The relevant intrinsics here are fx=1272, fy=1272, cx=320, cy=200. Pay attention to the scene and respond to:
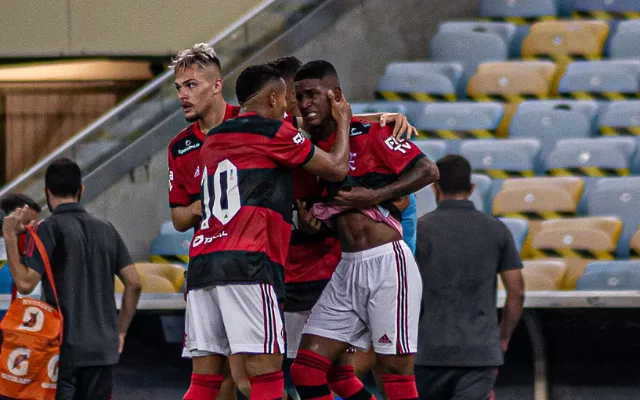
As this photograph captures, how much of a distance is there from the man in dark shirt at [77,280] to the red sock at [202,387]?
4.51 ft

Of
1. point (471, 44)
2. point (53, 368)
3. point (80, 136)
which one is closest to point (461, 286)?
point (53, 368)

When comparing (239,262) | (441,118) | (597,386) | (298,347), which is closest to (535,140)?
(441,118)

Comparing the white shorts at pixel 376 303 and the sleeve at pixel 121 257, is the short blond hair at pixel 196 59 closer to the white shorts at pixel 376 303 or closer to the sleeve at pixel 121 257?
the white shorts at pixel 376 303

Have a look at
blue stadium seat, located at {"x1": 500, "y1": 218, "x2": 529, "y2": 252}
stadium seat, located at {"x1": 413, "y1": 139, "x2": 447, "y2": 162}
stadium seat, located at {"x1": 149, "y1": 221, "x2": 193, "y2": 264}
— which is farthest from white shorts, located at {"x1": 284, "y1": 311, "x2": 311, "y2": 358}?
stadium seat, located at {"x1": 413, "y1": 139, "x2": 447, "y2": 162}

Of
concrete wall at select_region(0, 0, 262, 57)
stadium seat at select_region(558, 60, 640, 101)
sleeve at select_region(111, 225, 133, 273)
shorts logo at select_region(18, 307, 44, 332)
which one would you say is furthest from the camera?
concrete wall at select_region(0, 0, 262, 57)

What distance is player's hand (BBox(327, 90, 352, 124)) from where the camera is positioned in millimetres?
5754

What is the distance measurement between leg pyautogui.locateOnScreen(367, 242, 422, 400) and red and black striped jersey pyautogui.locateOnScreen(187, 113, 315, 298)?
1.91 feet

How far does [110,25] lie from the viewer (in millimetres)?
12391

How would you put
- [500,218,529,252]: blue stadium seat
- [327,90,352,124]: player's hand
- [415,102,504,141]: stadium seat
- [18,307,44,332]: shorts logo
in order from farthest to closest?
[415,102,504,141]: stadium seat, [500,218,529,252]: blue stadium seat, [18,307,44,332]: shorts logo, [327,90,352,124]: player's hand

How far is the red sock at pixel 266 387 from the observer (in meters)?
5.34

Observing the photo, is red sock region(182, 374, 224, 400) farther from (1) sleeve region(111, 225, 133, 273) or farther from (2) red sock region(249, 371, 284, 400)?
(1) sleeve region(111, 225, 133, 273)

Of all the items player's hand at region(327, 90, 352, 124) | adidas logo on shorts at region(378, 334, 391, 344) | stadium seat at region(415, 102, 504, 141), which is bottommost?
adidas logo on shorts at region(378, 334, 391, 344)

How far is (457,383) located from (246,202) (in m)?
1.92

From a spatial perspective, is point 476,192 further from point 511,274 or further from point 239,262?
point 239,262
